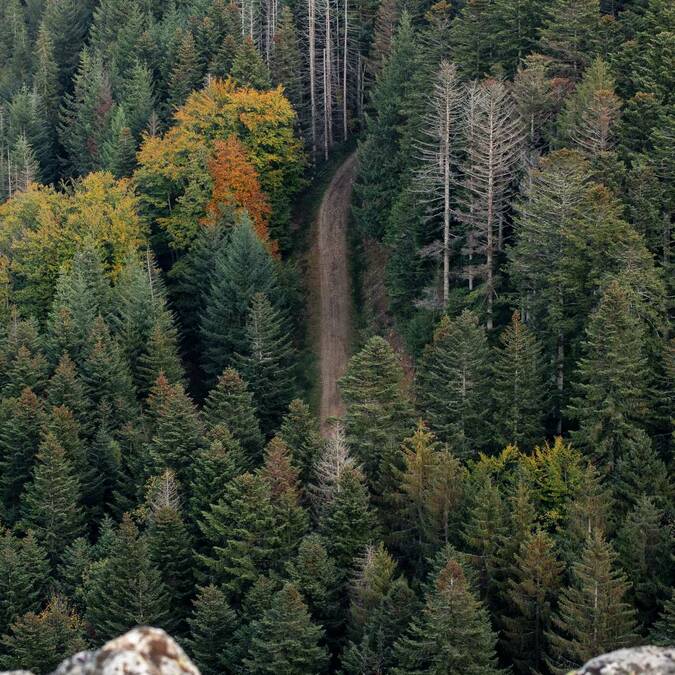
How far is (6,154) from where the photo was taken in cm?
10312

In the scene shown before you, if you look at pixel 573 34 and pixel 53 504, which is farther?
pixel 573 34

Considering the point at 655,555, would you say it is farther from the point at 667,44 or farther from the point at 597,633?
the point at 667,44

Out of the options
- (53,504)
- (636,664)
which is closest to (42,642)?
(53,504)

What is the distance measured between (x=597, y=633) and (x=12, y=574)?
25.2m

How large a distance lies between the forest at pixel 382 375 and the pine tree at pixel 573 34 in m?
0.20

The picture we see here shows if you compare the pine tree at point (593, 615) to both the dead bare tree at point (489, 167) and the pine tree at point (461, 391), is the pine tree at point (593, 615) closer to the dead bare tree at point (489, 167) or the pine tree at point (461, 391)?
the pine tree at point (461, 391)

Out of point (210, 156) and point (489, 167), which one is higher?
point (489, 167)

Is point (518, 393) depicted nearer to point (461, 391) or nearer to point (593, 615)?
point (461, 391)

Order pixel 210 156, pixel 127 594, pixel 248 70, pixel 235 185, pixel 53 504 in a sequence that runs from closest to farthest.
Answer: pixel 127 594
pixel 53 504
pixel 235 185
pixel 210 156
pixel 248 70

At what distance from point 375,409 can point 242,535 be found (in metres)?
8.04

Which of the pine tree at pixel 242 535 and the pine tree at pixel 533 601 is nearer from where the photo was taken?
the pine tree at pixel 533 601

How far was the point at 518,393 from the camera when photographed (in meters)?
45.2

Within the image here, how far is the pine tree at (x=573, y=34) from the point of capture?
5909 cm

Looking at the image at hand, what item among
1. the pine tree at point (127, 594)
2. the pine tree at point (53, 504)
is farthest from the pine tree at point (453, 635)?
the pine tree at point (53, 504)
